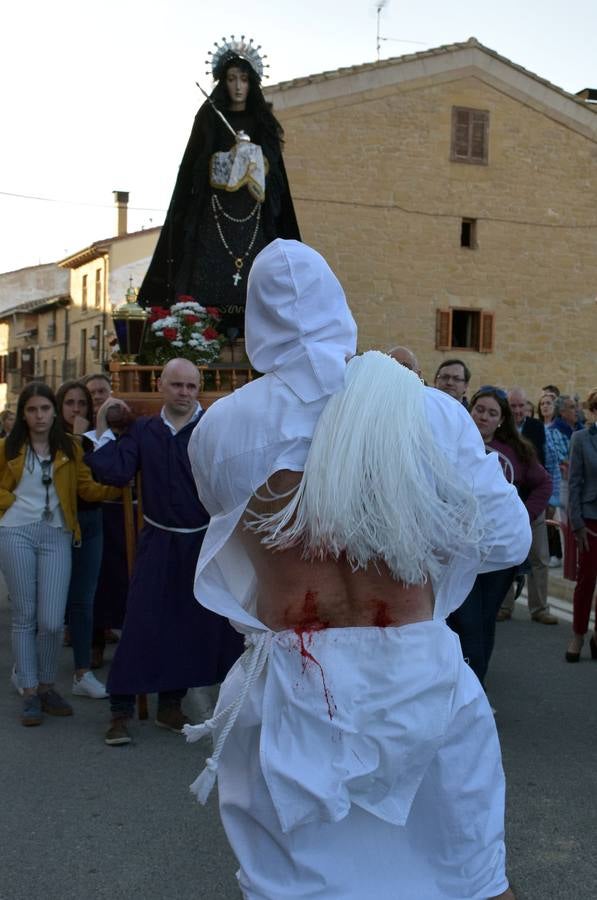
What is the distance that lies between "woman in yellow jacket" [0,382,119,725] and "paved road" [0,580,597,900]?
0.31m

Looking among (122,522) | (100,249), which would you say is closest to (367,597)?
(122,522)

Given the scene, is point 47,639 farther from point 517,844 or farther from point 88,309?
point 88,309

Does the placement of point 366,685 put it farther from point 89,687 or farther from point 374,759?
point 89,687

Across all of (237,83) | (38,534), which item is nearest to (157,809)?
(38,534)

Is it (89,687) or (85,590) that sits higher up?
(85,590)

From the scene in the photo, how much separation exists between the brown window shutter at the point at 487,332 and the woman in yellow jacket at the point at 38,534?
21229 millimetres

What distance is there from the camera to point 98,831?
4.56 m

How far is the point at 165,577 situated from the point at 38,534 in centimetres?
93

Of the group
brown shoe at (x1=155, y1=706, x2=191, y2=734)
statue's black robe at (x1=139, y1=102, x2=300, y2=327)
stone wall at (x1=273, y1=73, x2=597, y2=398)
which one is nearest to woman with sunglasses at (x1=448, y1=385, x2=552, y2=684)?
brown shoe at (x1=155, y1=706, x2=191, y2=734)

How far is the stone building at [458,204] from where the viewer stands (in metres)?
25.2

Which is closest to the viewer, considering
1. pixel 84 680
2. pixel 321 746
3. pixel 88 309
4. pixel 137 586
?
pixel 321 746

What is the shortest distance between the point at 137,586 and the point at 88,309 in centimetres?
4179

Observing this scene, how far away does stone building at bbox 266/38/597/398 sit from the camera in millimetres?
25188

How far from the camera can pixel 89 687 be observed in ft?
22.5
